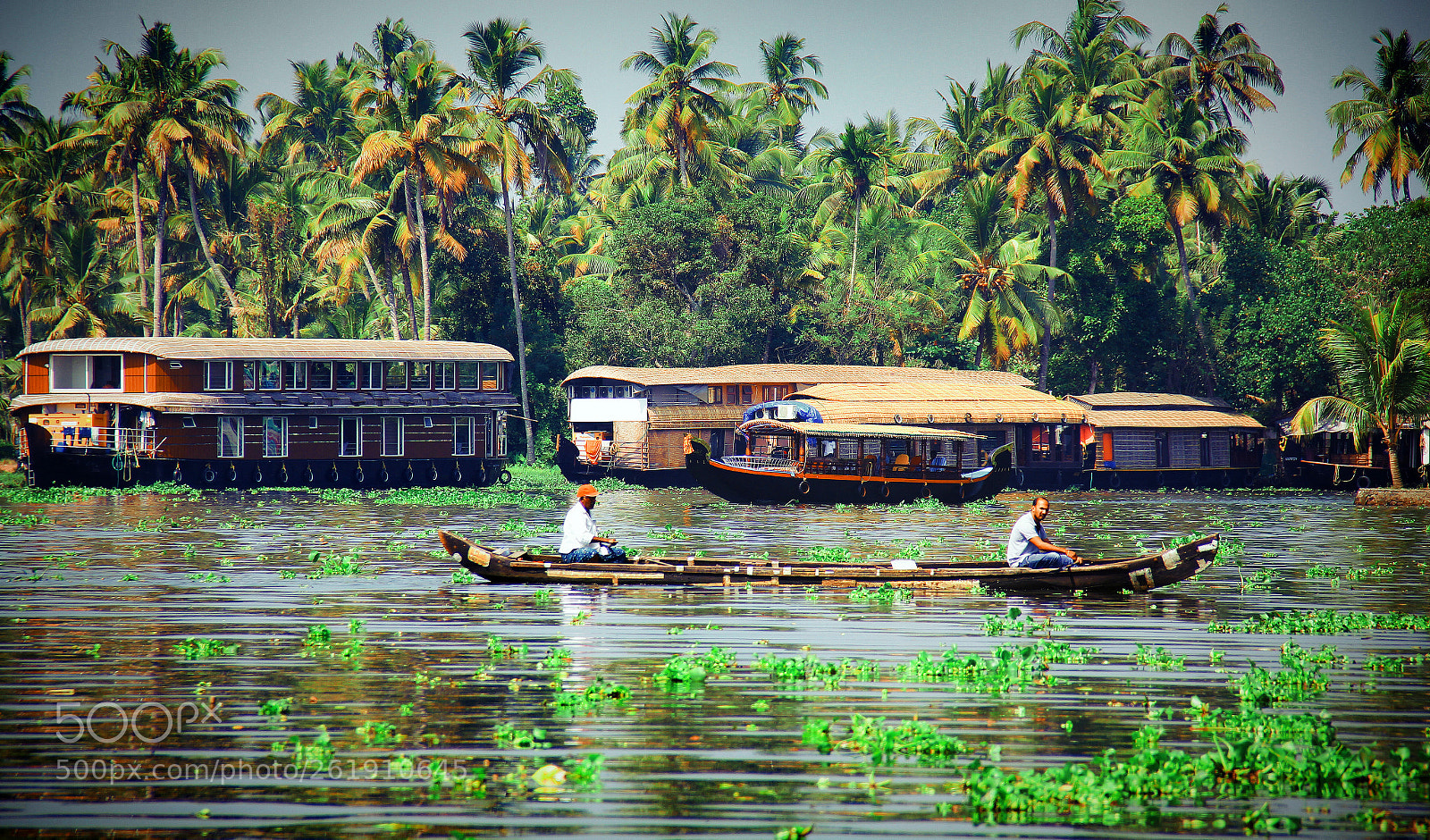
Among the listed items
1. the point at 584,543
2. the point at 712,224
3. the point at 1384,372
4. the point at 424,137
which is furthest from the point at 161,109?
the point at 1384,372

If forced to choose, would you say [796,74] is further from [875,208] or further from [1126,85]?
[1126,85]

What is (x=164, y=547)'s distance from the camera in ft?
85.1

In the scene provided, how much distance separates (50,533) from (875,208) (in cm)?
4595

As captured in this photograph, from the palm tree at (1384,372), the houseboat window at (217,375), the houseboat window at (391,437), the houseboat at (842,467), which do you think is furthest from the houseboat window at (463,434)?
the palm tree at (1384,372)

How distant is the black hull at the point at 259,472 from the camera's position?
43.9 m

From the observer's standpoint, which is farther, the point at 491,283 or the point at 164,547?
the point at 491,283

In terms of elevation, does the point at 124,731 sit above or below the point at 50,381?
below

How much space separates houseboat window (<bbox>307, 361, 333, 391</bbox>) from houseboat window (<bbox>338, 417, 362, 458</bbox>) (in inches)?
58.6

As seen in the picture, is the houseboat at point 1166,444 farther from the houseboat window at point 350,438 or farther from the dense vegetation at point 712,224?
the houseboat window at point 350,438

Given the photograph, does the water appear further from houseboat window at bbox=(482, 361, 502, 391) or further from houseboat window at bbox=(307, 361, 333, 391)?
houseboat window at bbox=(482, 361, 502, 391)

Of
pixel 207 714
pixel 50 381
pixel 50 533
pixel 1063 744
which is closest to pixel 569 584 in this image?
pixel 207 714

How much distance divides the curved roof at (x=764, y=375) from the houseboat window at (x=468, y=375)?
3.72m

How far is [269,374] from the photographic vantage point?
1925 inches

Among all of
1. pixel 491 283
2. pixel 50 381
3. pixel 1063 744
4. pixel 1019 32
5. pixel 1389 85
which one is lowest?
pixel 1063 744
